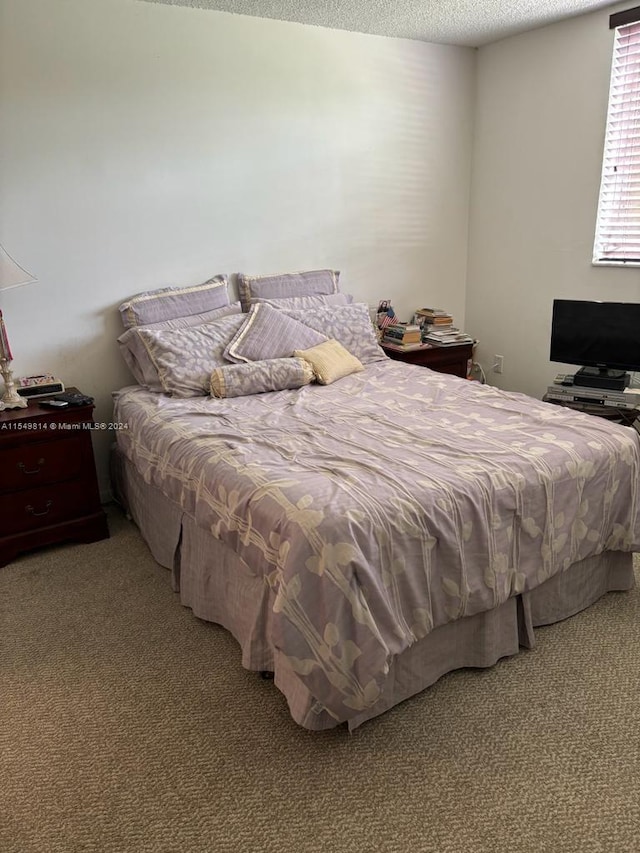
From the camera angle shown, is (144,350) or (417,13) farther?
(417,13)

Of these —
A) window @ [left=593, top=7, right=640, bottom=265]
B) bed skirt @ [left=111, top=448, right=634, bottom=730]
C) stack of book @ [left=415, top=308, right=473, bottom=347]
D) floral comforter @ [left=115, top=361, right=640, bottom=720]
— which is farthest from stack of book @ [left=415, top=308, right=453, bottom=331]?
bed skirt @ [left=111, top=448, right=634, bottom=730]

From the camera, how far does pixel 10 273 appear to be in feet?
9.34

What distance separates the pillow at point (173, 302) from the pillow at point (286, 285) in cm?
12

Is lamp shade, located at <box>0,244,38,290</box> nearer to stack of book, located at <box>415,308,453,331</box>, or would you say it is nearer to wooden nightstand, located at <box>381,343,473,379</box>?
wooden nightstand, located at <box>381,343,473,379</box>

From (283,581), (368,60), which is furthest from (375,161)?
(283,581)

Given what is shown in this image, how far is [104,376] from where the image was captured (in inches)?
131

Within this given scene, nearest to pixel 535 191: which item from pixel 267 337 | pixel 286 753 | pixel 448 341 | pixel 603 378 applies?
pixel 448 341

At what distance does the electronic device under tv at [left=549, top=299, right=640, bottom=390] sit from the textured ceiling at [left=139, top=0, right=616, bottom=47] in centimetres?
157

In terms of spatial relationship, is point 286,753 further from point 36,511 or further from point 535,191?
point 535,191

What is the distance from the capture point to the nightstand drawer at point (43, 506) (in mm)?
2807

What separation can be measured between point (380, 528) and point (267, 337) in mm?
1722

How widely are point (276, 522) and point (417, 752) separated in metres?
0.76

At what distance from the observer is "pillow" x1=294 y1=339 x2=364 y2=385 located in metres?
3.21

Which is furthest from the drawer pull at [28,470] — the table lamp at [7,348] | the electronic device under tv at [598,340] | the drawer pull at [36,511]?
the electronic device under tv at [598,340]
